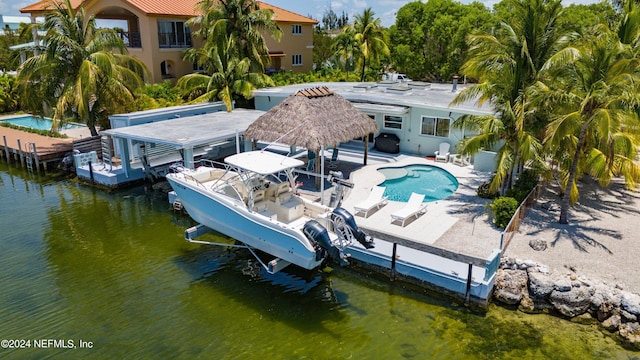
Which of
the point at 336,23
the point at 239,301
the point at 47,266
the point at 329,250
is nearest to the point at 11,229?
the point at 47,266

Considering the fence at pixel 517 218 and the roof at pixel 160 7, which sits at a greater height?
the roof at pixel 160 7

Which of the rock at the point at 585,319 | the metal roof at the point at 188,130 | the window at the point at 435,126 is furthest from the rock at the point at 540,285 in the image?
the metal roof at the point at 188,130

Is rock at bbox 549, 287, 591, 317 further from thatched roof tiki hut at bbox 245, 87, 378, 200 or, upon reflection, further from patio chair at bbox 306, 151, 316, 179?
patio chair at bbox 306, 151, 316, 179

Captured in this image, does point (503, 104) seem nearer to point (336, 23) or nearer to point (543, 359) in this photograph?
point (543, 359)

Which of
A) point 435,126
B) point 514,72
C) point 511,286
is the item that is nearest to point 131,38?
point 435,126

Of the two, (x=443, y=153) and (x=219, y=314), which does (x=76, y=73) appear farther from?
(x=443, y=153)

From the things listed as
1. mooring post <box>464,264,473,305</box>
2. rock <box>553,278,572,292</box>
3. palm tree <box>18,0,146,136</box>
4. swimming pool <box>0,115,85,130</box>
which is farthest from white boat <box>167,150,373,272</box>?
swimming pool <box>0,115,85,130</box>

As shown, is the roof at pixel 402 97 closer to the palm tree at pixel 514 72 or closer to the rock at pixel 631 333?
the palm tree at pixel 514 72
